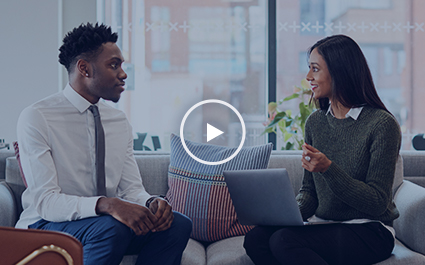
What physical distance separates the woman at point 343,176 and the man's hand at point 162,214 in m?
0.30

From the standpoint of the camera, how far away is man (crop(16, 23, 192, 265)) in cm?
132

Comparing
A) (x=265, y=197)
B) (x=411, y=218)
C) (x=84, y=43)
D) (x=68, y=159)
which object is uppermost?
(x=84, y=43)

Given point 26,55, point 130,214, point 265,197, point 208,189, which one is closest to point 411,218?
point 265,197

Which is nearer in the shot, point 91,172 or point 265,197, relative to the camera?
point 265,197

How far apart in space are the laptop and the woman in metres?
0.06

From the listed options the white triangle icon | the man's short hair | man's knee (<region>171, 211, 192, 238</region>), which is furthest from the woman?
the white triangle icon

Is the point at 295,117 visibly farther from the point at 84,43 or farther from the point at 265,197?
the point at 84,43

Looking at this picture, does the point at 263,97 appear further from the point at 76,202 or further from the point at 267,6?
the point at 76,202

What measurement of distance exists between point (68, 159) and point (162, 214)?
44 cm

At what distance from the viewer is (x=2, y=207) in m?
1.63

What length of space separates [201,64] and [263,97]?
0.52 meters

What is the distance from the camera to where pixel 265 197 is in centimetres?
134

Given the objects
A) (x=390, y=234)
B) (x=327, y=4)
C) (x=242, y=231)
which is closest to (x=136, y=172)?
(x=242, y=231)

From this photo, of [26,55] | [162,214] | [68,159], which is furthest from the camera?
[26,55]
